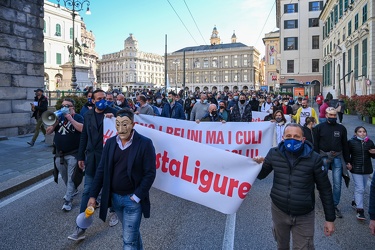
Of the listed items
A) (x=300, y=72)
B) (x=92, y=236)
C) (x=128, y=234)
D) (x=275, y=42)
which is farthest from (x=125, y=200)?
(x=275, y=42)

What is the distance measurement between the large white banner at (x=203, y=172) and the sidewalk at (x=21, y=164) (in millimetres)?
3609

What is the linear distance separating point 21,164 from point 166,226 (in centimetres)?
547

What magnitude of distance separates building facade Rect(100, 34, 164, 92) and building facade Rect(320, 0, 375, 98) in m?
101

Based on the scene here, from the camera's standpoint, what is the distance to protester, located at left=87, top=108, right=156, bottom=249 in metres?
3.40

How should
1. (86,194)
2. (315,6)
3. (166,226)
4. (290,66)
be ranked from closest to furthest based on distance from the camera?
1. (86,194)
2. (166,226)
3. (315,6)
4. (290,66)

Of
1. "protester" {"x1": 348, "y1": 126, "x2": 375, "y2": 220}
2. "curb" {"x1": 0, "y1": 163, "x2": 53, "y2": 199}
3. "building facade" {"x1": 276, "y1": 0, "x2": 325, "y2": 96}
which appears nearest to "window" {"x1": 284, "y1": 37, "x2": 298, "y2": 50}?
"building facade" {"x1": 276, "y1": 0, "x2": 325, "y2": 96}

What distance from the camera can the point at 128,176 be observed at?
3393 millimetres

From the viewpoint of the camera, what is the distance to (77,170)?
18.6 ft

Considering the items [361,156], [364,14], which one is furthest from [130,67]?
[361,156]

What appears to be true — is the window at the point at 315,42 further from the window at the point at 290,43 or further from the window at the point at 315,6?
the window at the point at 315,6

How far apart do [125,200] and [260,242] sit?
6.57 ft

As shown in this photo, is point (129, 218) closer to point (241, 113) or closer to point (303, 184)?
point (303, 184)

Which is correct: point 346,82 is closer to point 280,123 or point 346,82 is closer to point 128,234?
point 280,123

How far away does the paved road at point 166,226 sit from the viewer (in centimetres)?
Answer: 441
